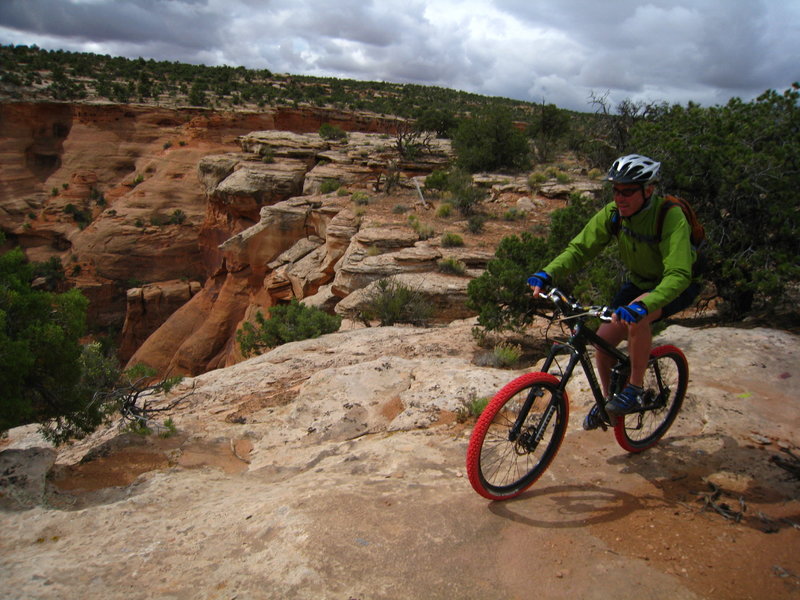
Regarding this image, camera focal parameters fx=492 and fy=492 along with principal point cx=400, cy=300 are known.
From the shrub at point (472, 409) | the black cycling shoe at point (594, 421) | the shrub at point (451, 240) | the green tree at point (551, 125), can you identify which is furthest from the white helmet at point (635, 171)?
the green tree at point (551, 125)

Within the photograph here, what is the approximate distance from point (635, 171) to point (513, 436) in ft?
5.67

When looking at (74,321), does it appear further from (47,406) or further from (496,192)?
(496,192)

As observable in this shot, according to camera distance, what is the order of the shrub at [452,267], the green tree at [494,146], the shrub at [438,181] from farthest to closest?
1. the green tree at [494,146]
2. the shrub at [438,181]
3. the shrub at [452,267]

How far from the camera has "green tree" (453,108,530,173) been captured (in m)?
20.2

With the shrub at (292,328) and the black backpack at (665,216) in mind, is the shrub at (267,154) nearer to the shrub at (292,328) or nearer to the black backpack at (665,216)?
the shrub at (292,328)

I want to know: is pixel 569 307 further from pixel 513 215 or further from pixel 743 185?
pixel 513 215

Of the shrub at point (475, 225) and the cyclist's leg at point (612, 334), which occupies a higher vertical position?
the shrub at point (475, 225)

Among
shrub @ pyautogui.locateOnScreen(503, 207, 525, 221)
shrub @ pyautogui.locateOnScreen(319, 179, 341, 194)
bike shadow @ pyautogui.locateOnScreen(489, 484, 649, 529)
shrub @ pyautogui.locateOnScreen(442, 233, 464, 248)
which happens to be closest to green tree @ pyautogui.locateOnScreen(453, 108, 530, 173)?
shrub @ pyautogui.locateOnScreen(503, 207, 525, 221)

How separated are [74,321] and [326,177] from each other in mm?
17923

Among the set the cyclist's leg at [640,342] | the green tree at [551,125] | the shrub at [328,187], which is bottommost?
the cyclist's leg at [640,342]

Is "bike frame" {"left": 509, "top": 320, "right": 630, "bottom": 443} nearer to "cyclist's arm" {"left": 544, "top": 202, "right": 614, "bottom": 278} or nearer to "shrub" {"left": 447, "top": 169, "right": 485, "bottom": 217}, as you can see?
"cyclist's arm" {"left": 544, "top": 202, "right": 614, "bottom": 278}

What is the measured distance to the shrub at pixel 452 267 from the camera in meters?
12.0

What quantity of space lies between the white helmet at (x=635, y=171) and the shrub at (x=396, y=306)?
7366 mm

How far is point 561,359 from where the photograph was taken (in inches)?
241
